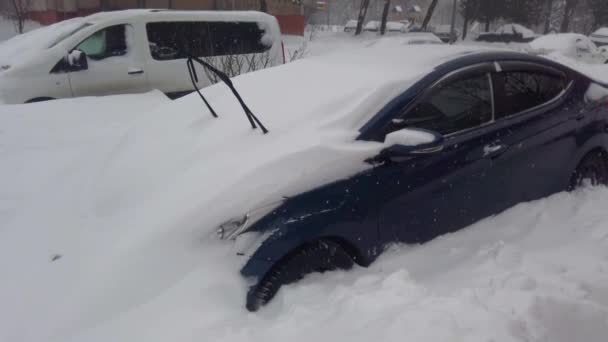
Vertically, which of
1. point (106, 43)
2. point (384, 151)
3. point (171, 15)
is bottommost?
point (106, 43)

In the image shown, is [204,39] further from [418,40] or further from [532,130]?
[532,130]

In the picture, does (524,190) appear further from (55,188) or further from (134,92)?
(134,92)

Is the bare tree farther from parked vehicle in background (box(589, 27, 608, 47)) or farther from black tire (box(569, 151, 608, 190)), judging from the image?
parked vehicle in background (box(589, 27, 608, 47))

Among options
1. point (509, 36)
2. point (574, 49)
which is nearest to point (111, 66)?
point (574, 49)

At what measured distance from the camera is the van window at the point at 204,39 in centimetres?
787

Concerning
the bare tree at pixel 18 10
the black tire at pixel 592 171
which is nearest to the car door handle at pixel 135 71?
the black tire at pixel 592 171

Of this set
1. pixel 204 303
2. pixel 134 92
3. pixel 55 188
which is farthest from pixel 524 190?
pixel 134 92

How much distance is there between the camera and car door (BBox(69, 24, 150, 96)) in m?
7.27

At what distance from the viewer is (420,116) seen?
9.14 feet

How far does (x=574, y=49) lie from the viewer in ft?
57.0

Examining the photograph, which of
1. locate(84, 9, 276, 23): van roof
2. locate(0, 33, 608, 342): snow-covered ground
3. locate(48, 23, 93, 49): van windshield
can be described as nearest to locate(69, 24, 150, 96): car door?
locate(84, 9, 276, 23): van roof

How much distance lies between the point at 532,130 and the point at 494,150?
41cm

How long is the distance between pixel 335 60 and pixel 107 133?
2.93 m

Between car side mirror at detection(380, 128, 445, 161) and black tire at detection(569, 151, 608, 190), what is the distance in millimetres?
1683
